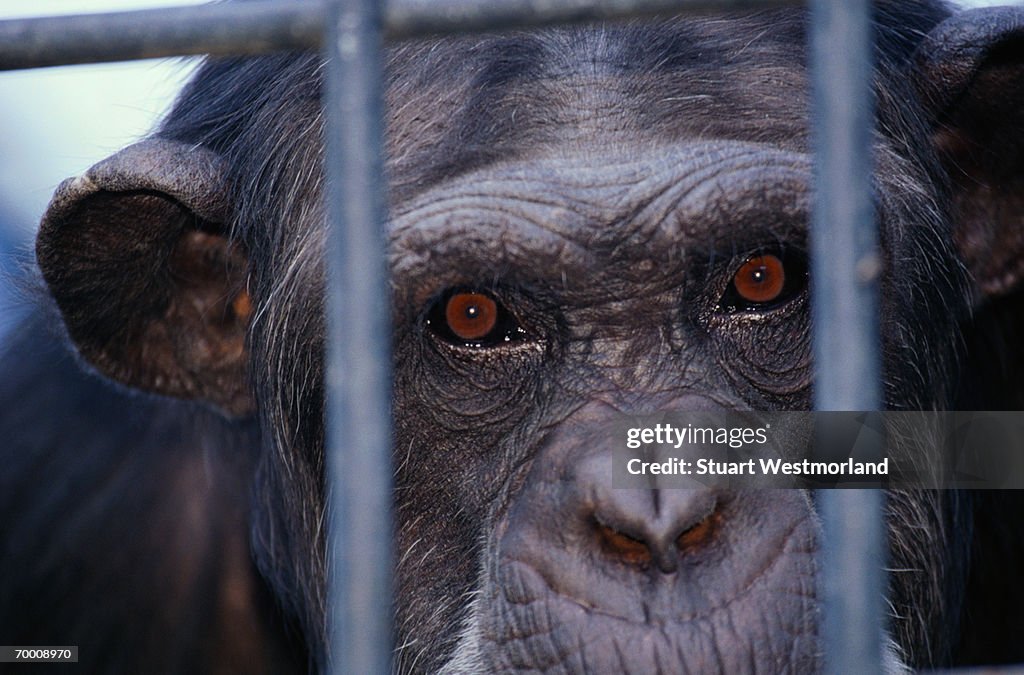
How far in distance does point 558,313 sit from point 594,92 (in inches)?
19.7

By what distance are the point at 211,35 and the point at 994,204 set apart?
7.33 ft

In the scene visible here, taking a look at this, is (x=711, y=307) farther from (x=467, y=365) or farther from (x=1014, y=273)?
(x=1014, y=273)

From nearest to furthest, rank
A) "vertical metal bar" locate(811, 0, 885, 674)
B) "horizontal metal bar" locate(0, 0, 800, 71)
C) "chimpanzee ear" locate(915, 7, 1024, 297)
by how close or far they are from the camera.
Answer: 1. "vertical metal bar" locate(811, 0, 885, 674)
2. "horizontal metal bar" locate(0, 0, 800, 71)
3. "chimpanzee ear" locate(915, 7, 1024, 297)

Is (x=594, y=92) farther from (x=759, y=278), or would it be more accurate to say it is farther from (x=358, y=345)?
(x=358, y=345)

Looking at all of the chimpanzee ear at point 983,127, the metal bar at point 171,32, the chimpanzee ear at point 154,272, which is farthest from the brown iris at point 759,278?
the chimpanzee ear at point 154,272

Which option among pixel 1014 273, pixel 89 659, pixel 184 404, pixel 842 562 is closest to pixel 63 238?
pixel 184 404

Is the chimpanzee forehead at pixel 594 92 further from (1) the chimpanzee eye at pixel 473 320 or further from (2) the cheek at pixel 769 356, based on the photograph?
(2) the cheek at pixel 769 356

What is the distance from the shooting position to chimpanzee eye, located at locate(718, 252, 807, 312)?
2393 mm

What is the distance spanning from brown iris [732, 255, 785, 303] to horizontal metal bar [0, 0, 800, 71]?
109 centimetres

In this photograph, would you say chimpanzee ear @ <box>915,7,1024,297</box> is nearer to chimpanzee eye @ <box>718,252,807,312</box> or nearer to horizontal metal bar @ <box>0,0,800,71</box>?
chimpanzee eye @ <box>718,252,807,312</box>

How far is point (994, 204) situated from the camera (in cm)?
298

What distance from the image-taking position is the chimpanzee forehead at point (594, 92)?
247 centimetres

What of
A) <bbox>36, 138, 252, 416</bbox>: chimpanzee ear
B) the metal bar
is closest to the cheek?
the metal bar

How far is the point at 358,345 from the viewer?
4.44ft
